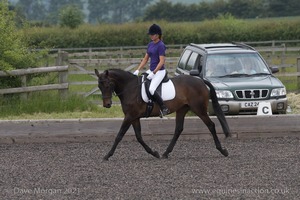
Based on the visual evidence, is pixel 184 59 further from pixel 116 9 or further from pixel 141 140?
pixel 116 9

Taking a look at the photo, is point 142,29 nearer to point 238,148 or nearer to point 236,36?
point 236,36

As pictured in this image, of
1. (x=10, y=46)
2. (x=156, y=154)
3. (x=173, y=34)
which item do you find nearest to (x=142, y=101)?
(x=156, y=154)

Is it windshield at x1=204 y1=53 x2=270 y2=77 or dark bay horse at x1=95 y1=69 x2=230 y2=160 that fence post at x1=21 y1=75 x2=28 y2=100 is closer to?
windshield at x1=204 y1=53 x2=270 y2=77

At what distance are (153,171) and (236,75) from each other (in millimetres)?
6070

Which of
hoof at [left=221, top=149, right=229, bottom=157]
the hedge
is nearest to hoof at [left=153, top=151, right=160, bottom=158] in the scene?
hoof at [left=221, top=149, right=229, bottom=157]

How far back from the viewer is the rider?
467 inches

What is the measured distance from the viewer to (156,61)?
472 inches

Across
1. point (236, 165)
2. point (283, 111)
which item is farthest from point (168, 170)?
point (283, 111)

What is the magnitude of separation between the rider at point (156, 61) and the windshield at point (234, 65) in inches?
163

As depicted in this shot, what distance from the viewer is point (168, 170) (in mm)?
10555

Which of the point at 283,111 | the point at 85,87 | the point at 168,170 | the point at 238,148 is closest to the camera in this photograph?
the point at 168,170

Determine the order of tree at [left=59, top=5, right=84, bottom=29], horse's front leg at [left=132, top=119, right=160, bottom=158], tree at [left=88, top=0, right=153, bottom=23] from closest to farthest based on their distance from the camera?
horse's front leg at [left=132, top=119, right=160, bottom=158], tree at [left=59, top=5, right=84, bottom=29], tree at [left=88, top=0, right=153, bottom=23]

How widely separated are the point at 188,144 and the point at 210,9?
8595cm

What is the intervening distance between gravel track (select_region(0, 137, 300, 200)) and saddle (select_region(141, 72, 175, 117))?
0.84m
